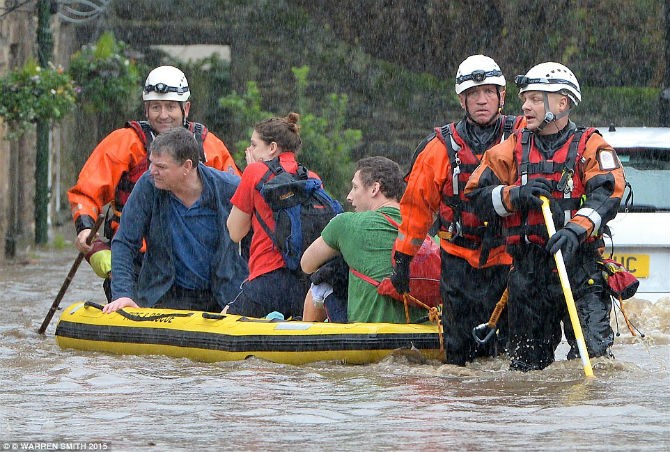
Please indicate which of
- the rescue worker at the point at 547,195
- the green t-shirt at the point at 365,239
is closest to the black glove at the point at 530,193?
the rescue worker at the point at 547,195

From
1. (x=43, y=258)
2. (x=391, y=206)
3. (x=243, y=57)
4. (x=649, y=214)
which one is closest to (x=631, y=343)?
(x=649, y=214)

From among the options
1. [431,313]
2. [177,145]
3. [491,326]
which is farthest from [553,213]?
[177,145]

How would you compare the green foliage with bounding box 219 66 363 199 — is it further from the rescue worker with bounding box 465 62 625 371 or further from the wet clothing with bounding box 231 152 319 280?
the rescue worker with bounding box 465 62 625 371

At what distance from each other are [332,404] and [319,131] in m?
14.3

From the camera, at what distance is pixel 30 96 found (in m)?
17.1

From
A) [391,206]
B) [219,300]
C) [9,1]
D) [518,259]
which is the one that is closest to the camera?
[518,259]

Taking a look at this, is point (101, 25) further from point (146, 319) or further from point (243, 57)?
point (146, 319)

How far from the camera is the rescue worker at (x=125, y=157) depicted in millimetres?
10281

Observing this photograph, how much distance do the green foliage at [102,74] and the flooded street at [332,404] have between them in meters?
11.0

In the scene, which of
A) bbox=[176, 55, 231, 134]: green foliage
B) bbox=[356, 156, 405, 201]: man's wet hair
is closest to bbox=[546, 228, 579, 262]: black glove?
bbox=[356, 156, 405, 201]: man's wet hair

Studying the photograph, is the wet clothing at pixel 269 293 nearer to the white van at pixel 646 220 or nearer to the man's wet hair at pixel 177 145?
the man's wet hair at pixel 177 145

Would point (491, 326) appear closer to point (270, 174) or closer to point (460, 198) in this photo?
point (460, 198)

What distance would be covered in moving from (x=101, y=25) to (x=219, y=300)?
47.0 feet

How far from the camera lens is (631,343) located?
10164 mm
